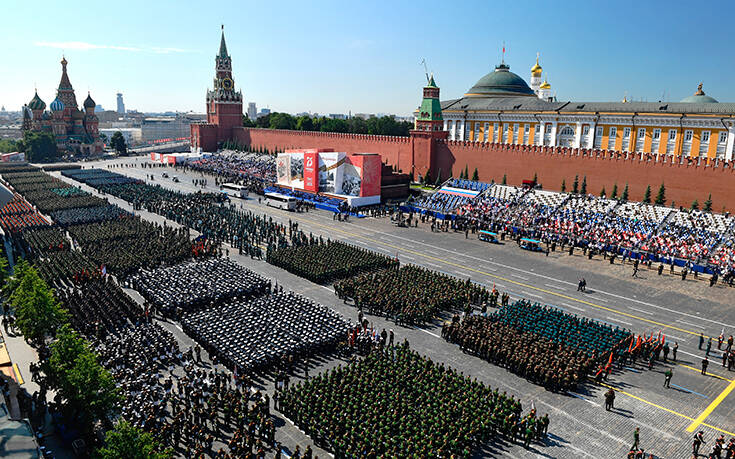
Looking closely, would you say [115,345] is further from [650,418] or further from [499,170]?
[499,170]

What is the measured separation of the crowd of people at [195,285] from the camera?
77.4ft

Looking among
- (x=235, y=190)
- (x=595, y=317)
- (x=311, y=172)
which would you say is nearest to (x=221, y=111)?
(x=235, y=190)

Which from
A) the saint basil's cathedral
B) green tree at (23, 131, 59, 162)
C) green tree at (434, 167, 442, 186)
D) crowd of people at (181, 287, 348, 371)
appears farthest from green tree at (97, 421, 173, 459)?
the saint basil's cathedral

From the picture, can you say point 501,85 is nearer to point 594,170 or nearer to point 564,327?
point 594,170

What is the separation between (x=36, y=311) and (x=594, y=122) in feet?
170

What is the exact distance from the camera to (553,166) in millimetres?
47844

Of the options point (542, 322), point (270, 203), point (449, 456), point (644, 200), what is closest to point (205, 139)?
point (270, 203)

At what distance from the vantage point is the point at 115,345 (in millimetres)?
18500

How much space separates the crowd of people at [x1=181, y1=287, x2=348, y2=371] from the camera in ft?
62.0

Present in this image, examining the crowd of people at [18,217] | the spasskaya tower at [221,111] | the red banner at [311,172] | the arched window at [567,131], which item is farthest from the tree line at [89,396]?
the spasskaya tower at [221,111]

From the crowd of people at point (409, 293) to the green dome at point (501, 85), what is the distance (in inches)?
2043

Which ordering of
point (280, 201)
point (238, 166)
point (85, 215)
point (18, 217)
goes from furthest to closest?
point (238, 166), point (280, 201), point (85, 215), point (18, 217)

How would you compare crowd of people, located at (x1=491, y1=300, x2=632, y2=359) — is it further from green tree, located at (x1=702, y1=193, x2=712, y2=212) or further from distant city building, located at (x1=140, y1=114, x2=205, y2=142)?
distant city building, located at (x1=140, y1=114, x2=205, y2=142)

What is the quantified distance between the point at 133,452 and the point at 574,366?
14.8 metres
